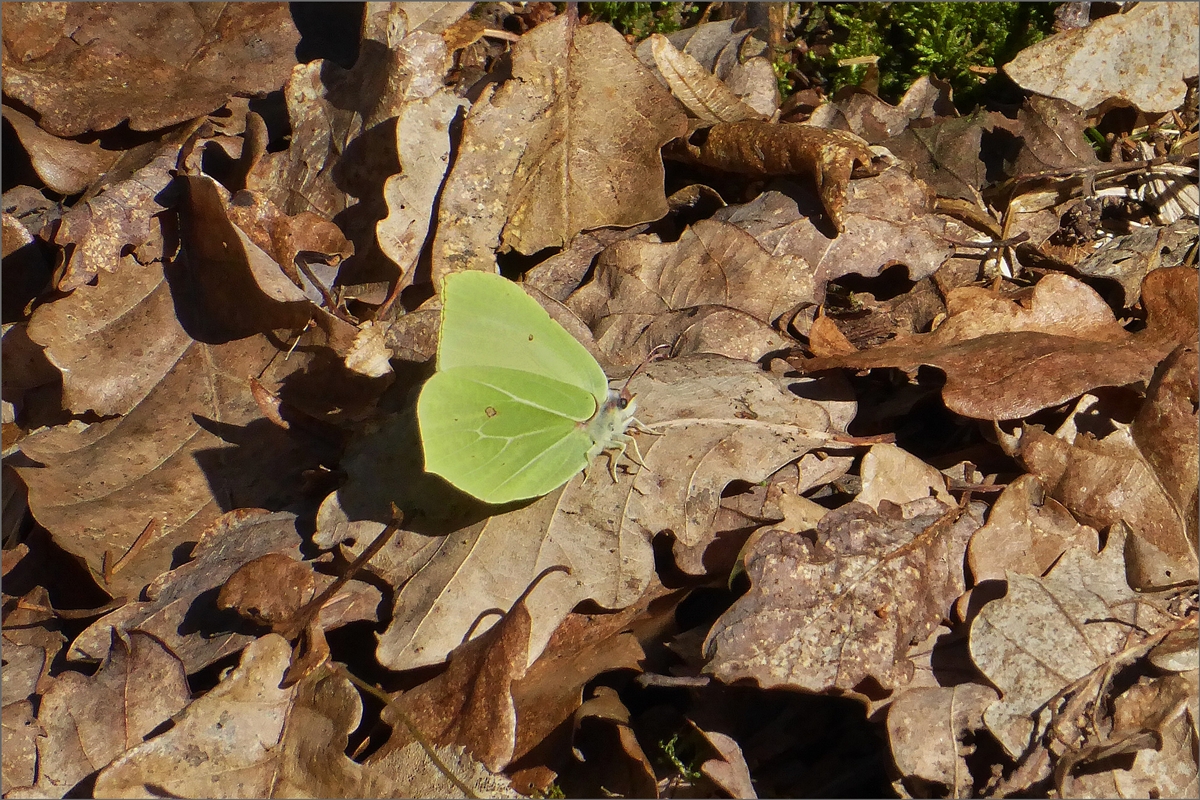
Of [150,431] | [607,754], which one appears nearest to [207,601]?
[150,431]

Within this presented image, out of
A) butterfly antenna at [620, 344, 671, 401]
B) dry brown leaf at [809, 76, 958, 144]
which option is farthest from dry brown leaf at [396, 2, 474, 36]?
butterfly antenna at [620, 344, 671, 401]

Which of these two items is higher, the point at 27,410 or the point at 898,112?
the point at 898,112

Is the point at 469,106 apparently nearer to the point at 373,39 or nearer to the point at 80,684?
the point at 373,39

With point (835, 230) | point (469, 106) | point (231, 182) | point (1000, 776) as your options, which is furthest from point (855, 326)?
point (231, 182)

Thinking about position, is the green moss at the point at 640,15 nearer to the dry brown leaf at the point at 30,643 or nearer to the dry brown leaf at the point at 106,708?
the dry brown leaf at the point at 106,708

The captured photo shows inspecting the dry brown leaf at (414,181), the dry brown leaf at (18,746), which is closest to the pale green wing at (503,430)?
the dry brown leaf at (414,181)

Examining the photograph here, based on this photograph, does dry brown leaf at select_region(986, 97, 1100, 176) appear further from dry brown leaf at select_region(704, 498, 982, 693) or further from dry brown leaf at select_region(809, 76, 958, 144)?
dry brown leaf at select_region(704, 498, 982, 693)
